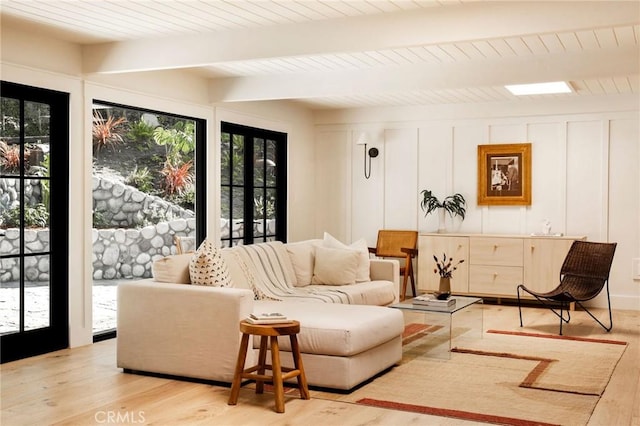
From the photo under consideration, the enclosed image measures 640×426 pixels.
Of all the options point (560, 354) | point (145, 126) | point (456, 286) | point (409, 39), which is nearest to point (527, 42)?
point (409, 39)

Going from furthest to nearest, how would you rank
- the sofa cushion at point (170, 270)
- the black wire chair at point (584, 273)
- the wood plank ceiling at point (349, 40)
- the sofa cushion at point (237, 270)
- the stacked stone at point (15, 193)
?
the black wire chair at point (584, 273) → the sofa cushion at point (237, 270) → the stacked stone at point (15, 193) → the sofa cushion at point (170, 270) → the wood plank ceiling at point (349, 40)

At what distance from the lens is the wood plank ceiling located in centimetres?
421

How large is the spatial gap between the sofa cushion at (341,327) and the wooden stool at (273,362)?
0.63 ft

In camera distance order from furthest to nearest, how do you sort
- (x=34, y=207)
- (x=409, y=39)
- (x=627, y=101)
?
1. (x=627, y=101)
2. (x=34, y=207)
3. (x=409, y=39)

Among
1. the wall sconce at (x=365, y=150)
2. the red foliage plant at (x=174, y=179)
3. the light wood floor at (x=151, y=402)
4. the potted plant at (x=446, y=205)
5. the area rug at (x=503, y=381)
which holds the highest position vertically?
the wall sconce at (x=365, y=150)

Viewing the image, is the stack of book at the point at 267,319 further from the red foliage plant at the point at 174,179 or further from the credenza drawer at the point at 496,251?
the red foliage plant at the point at 174,179

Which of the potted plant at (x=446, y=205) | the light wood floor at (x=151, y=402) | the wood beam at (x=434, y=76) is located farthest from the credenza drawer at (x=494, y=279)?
the light wood floor at (x=151, y=402)

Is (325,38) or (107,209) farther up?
(325,38)

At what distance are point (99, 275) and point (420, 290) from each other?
3.73 m

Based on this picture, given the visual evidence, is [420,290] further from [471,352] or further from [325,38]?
[325,38]

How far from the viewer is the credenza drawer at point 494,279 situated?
787 centimetres

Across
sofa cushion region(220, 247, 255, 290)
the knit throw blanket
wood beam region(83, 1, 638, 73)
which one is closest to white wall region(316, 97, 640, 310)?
the knit throw blanket

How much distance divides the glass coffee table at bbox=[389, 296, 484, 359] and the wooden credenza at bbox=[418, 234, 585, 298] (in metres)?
0.37

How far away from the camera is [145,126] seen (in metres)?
8.56
